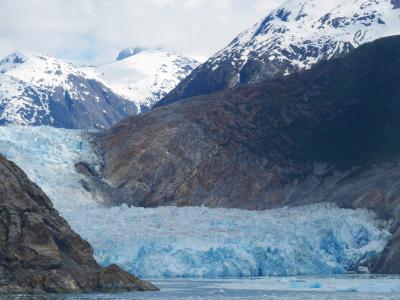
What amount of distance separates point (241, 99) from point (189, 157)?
1883 cm

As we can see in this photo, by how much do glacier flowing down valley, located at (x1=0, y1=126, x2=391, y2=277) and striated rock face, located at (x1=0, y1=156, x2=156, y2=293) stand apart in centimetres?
2127

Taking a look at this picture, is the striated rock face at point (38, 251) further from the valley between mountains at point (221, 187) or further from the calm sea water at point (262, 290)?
the calm sea water at point (262, 290)

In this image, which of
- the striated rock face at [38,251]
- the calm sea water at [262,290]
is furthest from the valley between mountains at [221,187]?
the calm sea water at [262,290]

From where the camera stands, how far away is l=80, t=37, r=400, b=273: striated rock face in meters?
126

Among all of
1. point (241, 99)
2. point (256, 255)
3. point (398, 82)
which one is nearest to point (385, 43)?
point (398, 82)

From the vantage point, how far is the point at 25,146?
117 m

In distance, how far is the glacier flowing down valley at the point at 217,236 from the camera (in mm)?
84312

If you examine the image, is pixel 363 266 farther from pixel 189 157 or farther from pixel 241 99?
pixel 241 99

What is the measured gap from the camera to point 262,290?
219ft

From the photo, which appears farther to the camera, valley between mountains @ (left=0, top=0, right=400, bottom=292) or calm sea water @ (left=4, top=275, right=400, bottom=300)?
valley between mountains @ (left=0, top=0, right=400, bottom=292)

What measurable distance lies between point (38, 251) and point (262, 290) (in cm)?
1788

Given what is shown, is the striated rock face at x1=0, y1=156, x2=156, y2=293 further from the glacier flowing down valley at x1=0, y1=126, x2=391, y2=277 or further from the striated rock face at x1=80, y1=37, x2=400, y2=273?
the striated rock face at x1=80, y1=37, x2=400, y2=273

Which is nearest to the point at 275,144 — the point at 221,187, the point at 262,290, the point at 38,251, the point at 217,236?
the point at 221,187

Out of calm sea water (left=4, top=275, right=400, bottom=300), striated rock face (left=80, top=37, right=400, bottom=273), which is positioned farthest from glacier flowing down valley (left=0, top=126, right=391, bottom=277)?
striated rock face (left=80, top=37, right=400, bottom=273)
